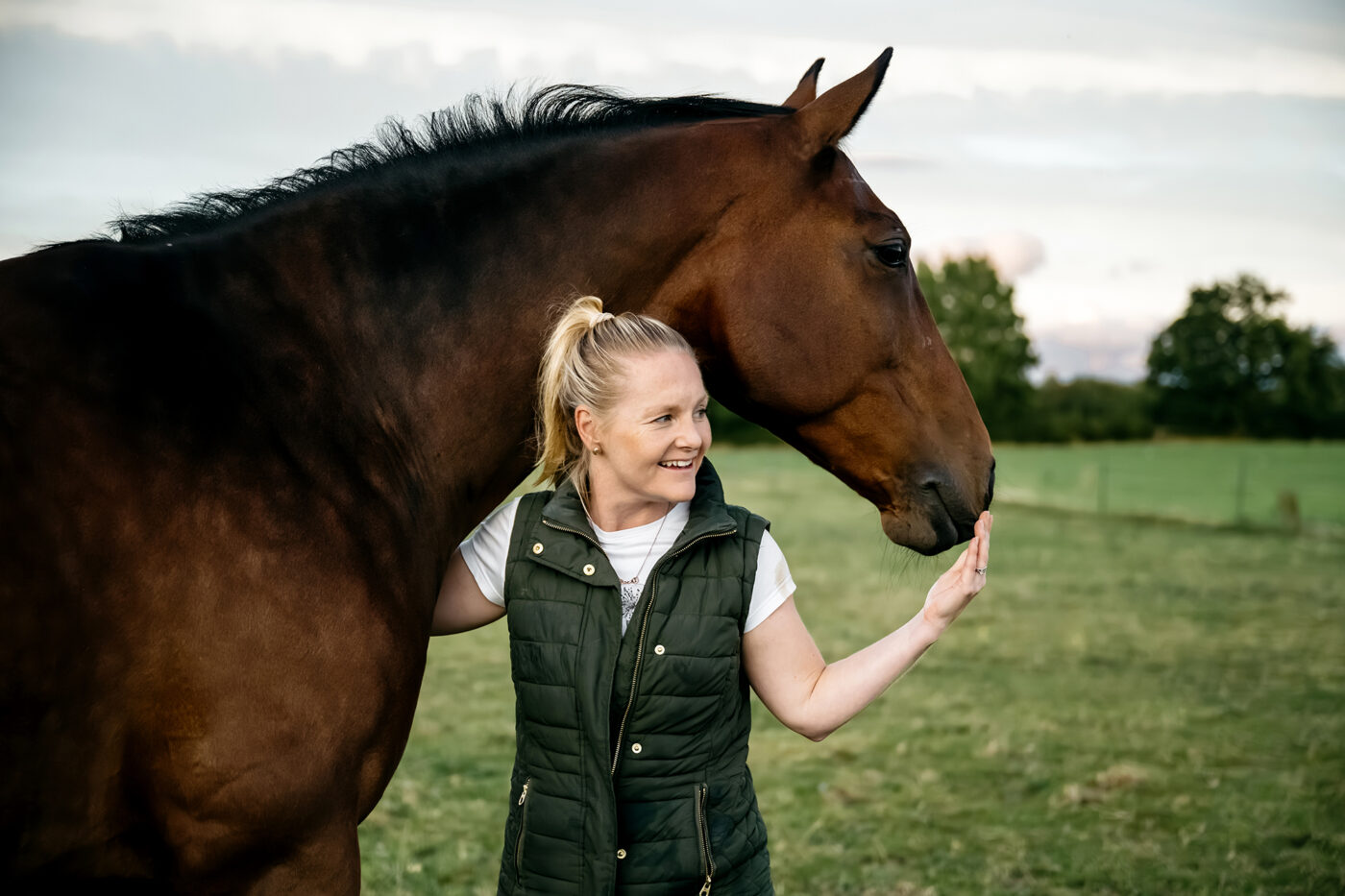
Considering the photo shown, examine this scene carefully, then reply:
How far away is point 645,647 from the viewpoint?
2.15 metres

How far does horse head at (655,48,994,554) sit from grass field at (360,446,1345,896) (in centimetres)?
36

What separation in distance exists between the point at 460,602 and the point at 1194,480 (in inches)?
978

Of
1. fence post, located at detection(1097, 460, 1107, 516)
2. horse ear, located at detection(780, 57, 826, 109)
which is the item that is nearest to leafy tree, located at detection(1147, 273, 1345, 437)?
fence post, located at detection(1097, 460, 1107, 516)

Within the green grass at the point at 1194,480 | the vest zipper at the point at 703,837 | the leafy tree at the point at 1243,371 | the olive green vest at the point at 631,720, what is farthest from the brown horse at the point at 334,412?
the leafy tree at the point at 1243,371

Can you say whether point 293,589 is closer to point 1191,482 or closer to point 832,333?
point 832,333

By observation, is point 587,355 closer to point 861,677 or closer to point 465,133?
point 465,133

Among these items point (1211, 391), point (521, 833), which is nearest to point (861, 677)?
point (521, 833)

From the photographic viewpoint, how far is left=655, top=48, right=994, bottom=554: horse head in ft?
7.85

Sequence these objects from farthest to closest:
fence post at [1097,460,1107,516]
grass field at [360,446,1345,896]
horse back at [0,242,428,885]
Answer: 1. fence post at [1097,460,1107,516]
2. grass field at [360,446,1345,896]
3. horse back at [0,242,428,885]

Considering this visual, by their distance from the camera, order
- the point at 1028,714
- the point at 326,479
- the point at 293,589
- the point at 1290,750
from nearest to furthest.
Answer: the point at 293,589 → the point at 326,479 → the point at 1290,750 → the point at 1028,714

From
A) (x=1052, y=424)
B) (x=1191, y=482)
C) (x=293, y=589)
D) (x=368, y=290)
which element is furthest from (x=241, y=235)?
(x=1052, y=424)

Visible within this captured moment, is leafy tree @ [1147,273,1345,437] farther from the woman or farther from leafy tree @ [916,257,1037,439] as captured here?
the woman

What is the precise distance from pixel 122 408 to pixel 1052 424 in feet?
128

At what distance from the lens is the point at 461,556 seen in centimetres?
240
